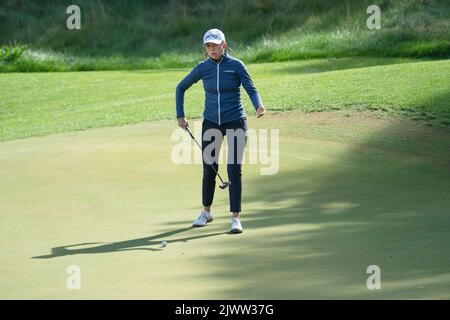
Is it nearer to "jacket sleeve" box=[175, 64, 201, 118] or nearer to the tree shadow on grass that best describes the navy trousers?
"jacket sleeve" box=[175, 64, 201, 118]

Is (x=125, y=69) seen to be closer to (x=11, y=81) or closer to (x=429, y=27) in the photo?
(x=11, y=81)

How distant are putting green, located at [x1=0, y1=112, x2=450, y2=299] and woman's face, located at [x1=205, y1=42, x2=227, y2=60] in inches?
70.9

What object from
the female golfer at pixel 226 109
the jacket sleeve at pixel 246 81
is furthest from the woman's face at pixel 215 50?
the jacket sleeve at pixel 246 81

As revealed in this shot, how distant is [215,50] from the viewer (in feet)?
35.0

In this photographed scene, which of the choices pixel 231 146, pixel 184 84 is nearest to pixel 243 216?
pixel 231 146

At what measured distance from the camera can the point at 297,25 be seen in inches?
1368

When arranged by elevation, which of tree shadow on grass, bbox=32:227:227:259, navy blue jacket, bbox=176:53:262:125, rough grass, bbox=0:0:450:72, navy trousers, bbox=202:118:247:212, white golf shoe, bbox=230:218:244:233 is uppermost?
rough grass, bbox=0:0:450:72

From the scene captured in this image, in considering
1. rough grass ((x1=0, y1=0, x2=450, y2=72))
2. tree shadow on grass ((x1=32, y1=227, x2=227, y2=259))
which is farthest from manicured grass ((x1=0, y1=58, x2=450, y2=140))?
tree shadow on grass ((x1=32, y1=227, x2=227, y2=259))

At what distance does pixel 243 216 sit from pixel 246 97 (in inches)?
387

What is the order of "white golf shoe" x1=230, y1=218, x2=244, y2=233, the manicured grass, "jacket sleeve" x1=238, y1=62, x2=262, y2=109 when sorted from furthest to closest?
the manicured grass, "jacket sleeve" x1=238, y1=62, x2=262, y2=109, "white golf shoe" x1=230, y1=218, x2=244, y2=233

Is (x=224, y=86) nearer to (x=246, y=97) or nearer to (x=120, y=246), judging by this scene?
(x=120, y=246)

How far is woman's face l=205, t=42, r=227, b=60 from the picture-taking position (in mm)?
10625

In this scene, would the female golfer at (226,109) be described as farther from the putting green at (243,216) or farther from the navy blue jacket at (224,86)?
the putting green at (243,216)
